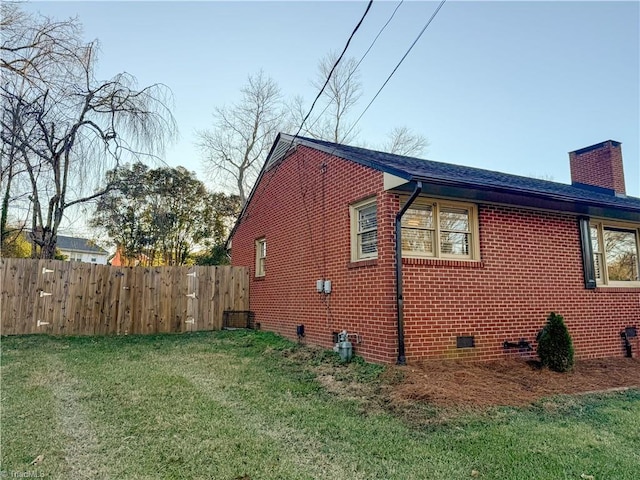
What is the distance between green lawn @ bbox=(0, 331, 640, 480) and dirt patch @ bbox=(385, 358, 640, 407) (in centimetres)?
29

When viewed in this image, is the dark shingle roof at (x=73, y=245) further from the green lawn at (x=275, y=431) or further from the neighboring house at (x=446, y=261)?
the green lawn at (x=275, y=431)

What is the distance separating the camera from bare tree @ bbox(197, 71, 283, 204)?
25.1 metres

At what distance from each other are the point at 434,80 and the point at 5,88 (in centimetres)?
824

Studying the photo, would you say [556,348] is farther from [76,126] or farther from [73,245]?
[73,245]

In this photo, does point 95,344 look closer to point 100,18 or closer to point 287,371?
point 287,371

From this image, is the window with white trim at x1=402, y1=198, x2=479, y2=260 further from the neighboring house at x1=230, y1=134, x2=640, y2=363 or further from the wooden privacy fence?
the wooden privacy fence

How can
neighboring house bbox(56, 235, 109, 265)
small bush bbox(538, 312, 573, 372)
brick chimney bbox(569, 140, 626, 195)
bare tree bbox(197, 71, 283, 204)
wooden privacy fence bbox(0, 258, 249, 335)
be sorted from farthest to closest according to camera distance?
1. neighboring house bbox(56, 235, 109, 265)
2. bare tree bbox(197, 71, 283, 204)
3. brick chimney bbox(569, 140, 626, 195)
4. wooden privacy fence bbox(0, 258, 249, 335)
5. small bush bbox(538, 312, 573, 372)

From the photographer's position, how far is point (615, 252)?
8953 millimetres

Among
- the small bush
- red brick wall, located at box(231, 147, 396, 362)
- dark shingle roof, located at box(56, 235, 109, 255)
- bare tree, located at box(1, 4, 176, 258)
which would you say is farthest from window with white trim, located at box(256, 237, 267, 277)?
dark shingle roof, located at box(56, 235, 109, 255)

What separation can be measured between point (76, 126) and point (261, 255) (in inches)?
220

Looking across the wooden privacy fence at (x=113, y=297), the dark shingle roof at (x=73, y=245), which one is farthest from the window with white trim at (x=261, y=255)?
the dark shingle roof at (x=73, y=245)

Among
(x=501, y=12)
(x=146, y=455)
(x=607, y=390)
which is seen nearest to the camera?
(x=146, y=455)

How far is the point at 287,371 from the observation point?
6.43m

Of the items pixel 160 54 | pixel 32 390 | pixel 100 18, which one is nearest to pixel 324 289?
pixel 32 390
